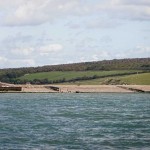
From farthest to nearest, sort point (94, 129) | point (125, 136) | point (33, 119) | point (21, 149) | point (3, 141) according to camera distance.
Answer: point (33, 119)
point (94, 129)
point (125, 136)
point (3, 141)
point (21, 149)

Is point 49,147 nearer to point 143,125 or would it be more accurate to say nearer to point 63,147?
point 63,147

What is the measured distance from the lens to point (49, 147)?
152ft

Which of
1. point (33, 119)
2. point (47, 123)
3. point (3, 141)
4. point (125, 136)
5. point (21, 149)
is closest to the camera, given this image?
point (21, 149)

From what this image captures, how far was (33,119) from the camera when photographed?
232ft

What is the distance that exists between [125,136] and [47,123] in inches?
557

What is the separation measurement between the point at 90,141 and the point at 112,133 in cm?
594

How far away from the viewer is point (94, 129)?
59.0 meters

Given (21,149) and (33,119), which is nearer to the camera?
(21,149)

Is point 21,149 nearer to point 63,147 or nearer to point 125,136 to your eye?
point 63,147

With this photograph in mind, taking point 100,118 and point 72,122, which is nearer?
point 72,122

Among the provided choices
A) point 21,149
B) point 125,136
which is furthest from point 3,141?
point 125,136

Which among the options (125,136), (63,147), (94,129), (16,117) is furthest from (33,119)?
(63,147)

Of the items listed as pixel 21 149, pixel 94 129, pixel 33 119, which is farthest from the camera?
pixel 33 119

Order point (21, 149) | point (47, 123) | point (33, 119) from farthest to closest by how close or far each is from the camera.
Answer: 1. point (33, 119)
2. point (47, 123)
3. point (21, 149)
